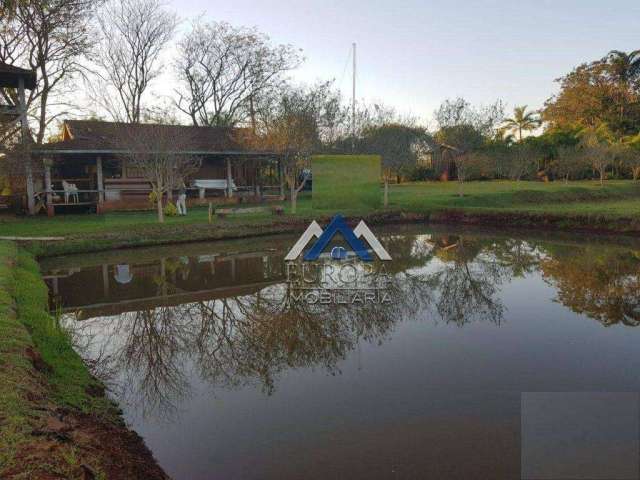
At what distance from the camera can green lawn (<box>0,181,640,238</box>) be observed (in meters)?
18.2

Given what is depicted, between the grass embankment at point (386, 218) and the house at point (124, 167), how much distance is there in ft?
4.88

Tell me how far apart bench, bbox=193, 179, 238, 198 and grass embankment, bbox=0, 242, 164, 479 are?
58.3ft

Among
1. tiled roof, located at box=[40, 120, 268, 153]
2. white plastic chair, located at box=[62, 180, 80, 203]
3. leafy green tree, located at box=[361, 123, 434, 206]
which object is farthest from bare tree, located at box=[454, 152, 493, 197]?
white plastic chair, located at box=[62, 180, 80, 203]

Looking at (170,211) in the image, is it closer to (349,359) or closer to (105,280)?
(105,280)

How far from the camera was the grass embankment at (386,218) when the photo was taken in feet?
57.2

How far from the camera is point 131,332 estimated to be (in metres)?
8.80

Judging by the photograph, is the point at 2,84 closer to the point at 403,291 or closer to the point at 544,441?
the point at 403,291

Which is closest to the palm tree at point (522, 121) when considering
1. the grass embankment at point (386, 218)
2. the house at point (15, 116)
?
the grass embankment at point (386, 218)

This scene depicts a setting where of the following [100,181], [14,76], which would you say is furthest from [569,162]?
[14,76]

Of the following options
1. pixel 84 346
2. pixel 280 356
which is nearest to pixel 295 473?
Result: pixel 280 356

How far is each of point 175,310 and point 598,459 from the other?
7.70 meters

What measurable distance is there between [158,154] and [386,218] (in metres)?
10.1

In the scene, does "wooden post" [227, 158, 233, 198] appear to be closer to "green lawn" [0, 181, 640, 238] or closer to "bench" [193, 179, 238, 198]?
"bench" [193, 179, 238, 198]

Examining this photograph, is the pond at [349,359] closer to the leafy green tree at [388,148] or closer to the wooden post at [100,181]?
the wooden post at [100,181]
